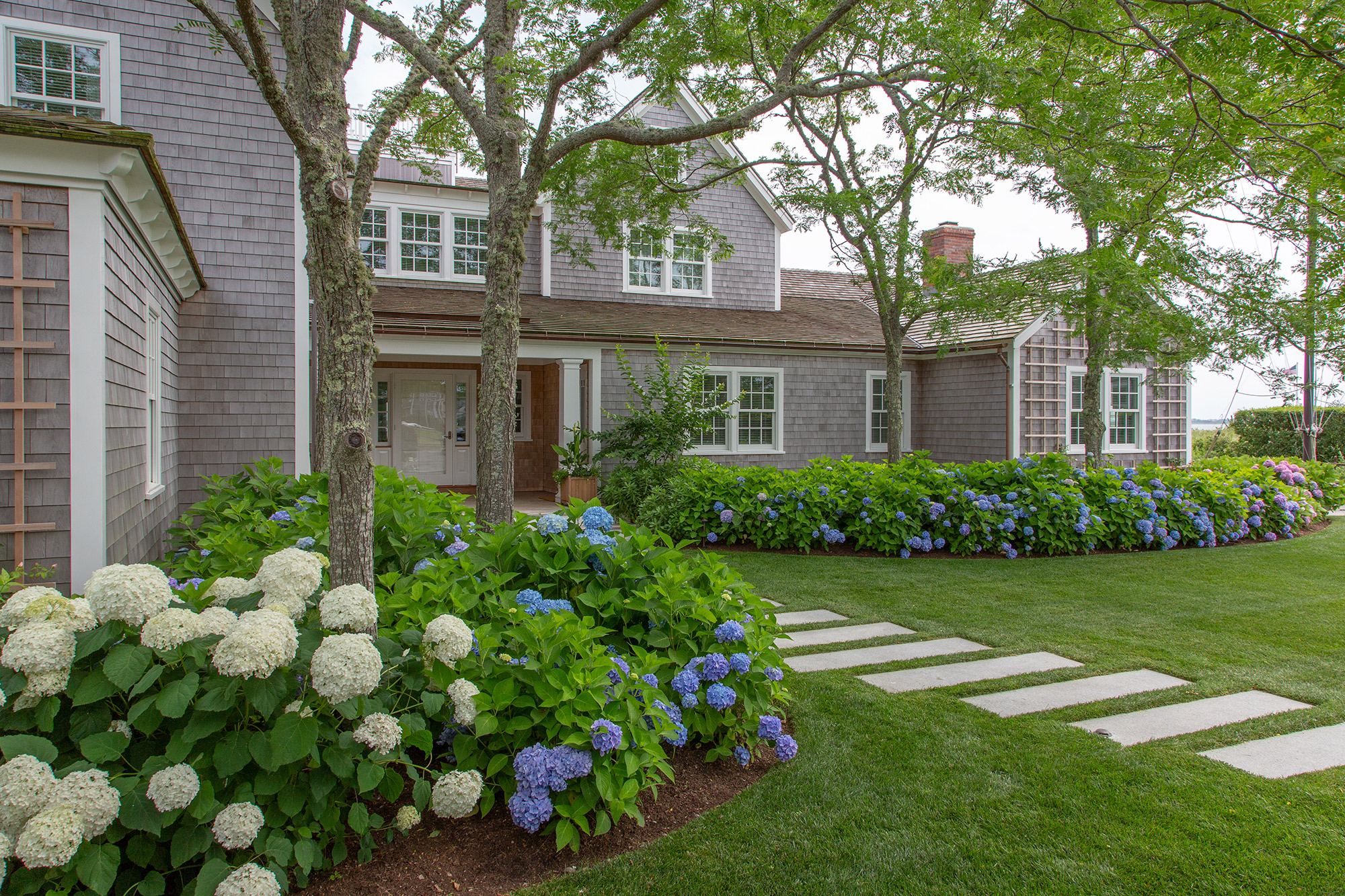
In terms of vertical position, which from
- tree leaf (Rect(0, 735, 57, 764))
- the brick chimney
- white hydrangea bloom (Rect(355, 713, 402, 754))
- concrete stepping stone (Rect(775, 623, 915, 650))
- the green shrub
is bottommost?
concrete stepping stone (Rect(775, 623, 915, 650))

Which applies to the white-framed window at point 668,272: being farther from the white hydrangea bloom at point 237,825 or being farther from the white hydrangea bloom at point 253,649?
the white hydrangea bloom at point 237,825

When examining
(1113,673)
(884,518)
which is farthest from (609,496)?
(1113,673)

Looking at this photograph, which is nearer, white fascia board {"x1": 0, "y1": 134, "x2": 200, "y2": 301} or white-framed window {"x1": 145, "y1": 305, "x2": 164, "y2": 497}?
white fascia board {"x1": 0, "y1": 134, "x2": 200, "y2": 301}

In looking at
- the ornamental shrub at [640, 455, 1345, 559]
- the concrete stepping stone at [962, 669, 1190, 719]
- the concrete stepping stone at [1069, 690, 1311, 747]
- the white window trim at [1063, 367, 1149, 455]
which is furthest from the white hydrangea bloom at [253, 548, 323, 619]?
the white window trim at [1063, 367, 1149, 455]

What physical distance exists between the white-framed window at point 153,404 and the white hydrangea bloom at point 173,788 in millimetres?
4473

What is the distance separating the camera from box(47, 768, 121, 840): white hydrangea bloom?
6.51ft

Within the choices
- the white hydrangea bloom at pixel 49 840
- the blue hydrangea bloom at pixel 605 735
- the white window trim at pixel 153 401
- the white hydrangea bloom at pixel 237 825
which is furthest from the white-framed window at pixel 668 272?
the white hydrangea bloom at pixel 49 840

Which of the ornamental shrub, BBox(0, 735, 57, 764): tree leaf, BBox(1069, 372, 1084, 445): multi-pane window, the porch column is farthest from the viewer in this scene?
BBox(1069, 372, 1084, 445): multi-pane window

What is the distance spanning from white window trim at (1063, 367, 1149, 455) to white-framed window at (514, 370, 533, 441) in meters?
9.74

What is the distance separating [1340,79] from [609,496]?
8.80 m

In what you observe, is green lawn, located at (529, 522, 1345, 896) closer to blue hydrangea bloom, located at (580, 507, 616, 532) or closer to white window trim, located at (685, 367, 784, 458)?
blue hydrangea bloom, located at (580, 507, 616, 532)

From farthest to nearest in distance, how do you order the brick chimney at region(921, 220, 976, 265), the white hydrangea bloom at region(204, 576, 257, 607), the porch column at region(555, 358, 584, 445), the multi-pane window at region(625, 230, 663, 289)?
the brick chimney at region(921, 220, 976, 265), the multi-pane window at region(625, 230, 663, 289), the porch column at region(555, 358, 584, 445), the white hydrangea bloom at region(204, 576, 257, 607)

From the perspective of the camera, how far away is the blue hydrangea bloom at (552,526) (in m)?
3.50

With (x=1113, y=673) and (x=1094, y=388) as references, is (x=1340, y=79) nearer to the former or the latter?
(x=1113, y=673)
